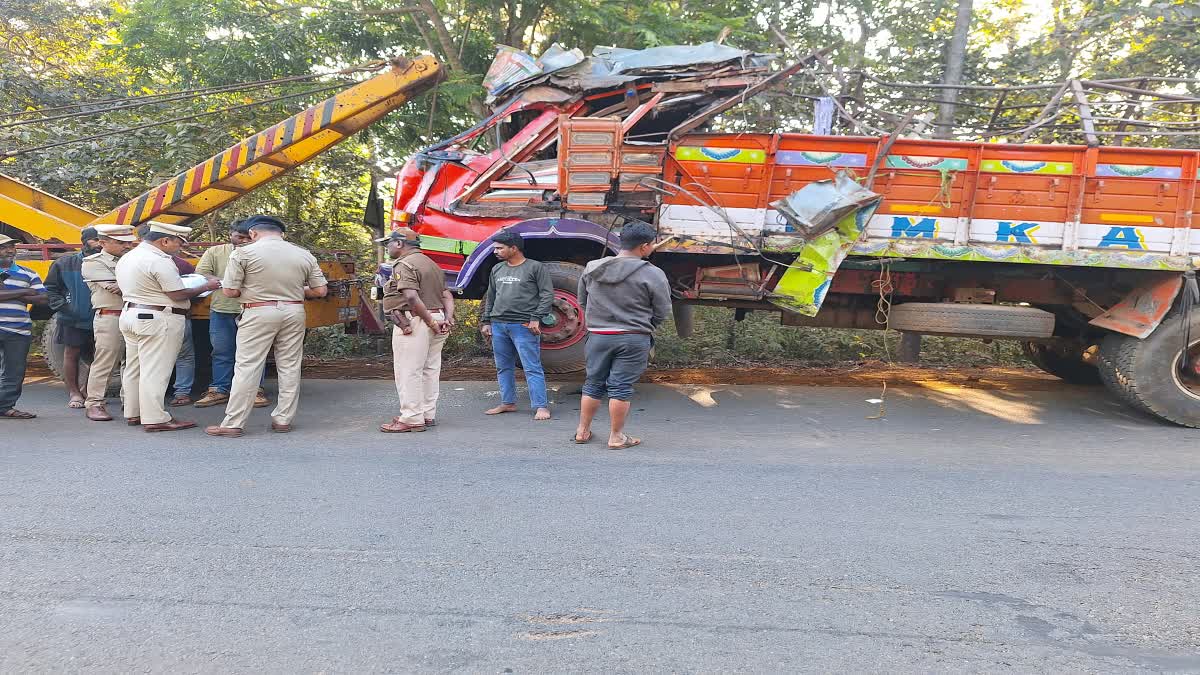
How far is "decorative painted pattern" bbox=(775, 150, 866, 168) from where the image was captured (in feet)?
17.4

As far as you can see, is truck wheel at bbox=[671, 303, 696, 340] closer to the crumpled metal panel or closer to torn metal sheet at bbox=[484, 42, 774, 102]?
A: torn metal sheet at bbox=[484, 42, 774, 102]

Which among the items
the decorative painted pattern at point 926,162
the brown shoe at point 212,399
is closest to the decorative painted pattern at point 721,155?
the decorative painted pattern at point 926,162

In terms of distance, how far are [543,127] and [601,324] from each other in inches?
88.7

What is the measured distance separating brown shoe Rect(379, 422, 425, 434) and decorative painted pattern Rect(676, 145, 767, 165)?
2817mm

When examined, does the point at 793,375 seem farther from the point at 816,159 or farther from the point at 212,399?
the point at 212,399

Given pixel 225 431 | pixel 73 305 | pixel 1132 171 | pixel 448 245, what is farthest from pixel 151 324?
pixel 1132 171

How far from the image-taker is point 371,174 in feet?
33.3

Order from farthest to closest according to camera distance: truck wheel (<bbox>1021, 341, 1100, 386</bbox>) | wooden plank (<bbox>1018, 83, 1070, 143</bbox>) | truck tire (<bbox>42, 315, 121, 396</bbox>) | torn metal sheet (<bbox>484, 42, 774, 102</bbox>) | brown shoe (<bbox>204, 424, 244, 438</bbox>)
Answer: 1. truck wheel (<bbox>1021, 341, 1100, 386</bbox>)
2. truck tire (<bbox>42, 315, 121, 396</bbox>)
3. torn metal sheet (<bbox>484, 42, 774, 102</bbox>)
4. wooden plank (<bbox>1018, 83, 1070, 143</bbox>)
5. brown shoe (<bbox>204, 424, 244, 438</bbox>)

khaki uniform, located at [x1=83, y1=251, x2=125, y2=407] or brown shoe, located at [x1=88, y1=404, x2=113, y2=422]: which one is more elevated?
khaki uniform, located at [x1=83, y1=251, x2=125, y2=407]

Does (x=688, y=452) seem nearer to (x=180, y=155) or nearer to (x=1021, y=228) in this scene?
(x=1021, y=228)

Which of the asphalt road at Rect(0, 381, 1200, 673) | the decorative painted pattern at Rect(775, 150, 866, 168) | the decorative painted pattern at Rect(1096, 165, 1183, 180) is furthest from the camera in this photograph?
the decorative painted pattern at Rect(775, 150, 866, 168)

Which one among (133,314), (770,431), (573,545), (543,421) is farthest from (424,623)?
(133,314)

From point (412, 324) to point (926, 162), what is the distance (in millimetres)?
3979

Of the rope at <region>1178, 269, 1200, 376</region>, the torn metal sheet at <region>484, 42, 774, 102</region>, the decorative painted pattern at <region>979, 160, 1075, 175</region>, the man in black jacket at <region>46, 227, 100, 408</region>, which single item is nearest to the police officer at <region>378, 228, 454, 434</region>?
the torn metal sheet at <region>484, 42, 774, 102</region>
